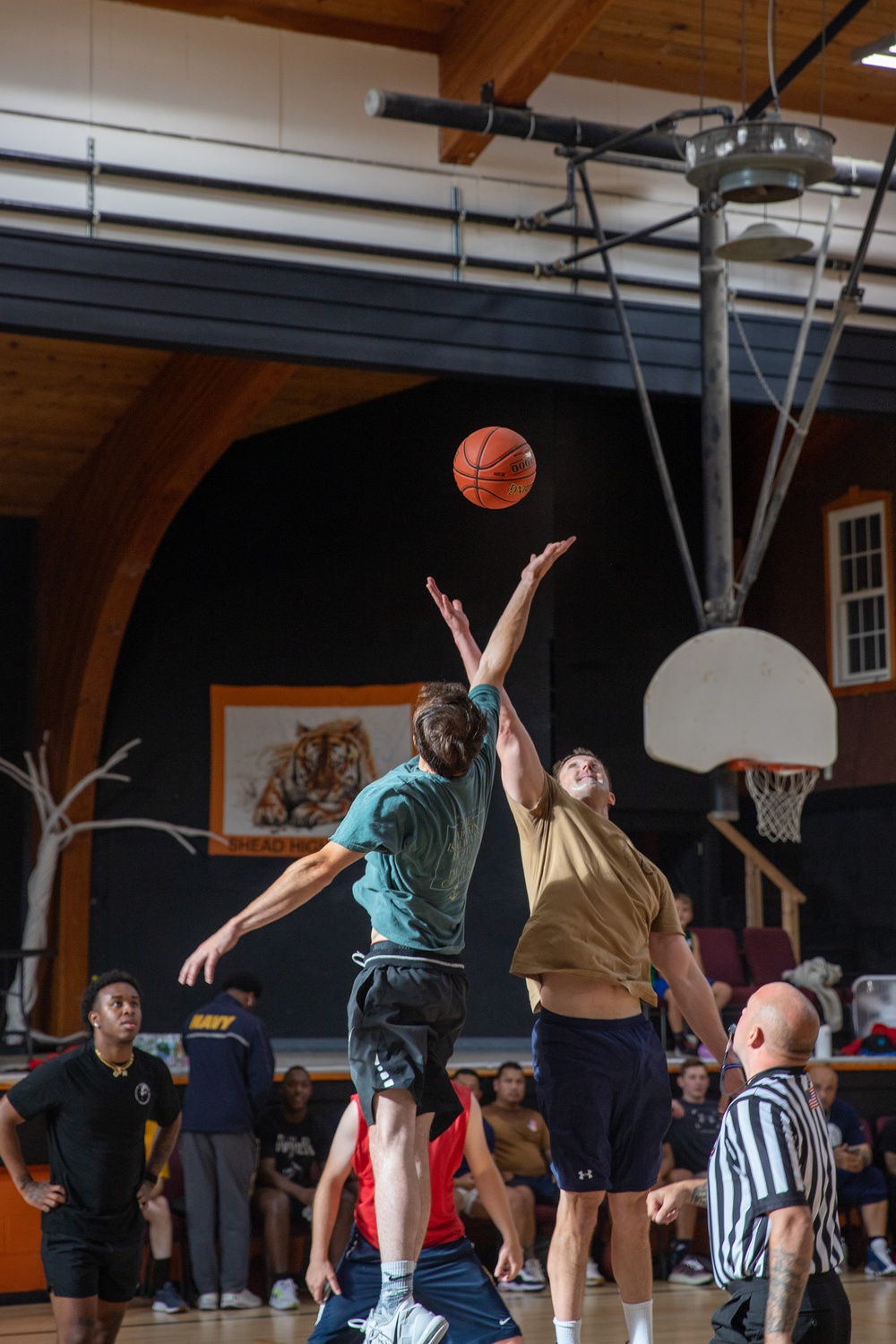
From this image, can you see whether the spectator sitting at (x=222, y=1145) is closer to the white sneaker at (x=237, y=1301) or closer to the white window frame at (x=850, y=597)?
the white sneaker at (x=237, y=1301)

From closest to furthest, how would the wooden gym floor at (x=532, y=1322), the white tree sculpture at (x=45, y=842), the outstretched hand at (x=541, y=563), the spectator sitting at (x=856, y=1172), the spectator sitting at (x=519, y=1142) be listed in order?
the outstretched hand at (x=541, y=563) → the wooden gym floor at (x=532, y=1322) → the spectator sitting at (x=519, y=1142) → the spectator sitting at (x=856, y=1172) → the white tree sculpture at (x=45, y=842)

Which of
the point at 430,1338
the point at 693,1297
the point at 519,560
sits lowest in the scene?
the point at 693,1297

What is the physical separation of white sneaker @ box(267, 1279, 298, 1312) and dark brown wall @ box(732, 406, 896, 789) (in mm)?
9301

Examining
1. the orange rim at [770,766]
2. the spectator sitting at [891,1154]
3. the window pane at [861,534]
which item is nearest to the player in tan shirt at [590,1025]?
the orange rim at [770,766]

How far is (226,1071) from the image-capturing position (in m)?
8.96

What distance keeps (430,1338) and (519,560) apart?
31.1 feet

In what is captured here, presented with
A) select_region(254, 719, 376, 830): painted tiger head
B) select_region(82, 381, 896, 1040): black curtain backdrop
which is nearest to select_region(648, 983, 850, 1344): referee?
select_region(82, 381, 896, 1040): black curtain backdrop

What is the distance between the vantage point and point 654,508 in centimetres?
1423

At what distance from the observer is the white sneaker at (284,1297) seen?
341 inches

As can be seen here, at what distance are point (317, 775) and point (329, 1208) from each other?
893 centimetres

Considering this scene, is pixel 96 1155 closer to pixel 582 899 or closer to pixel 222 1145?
pixel 582 899

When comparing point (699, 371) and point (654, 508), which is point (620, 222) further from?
point (654, 508)

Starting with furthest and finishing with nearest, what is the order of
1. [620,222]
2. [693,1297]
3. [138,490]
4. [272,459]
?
1. [272,459]
2. [138,490]
3. [620,222]
4. [693,1297]

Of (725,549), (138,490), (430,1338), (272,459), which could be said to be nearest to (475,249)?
(725,549)
